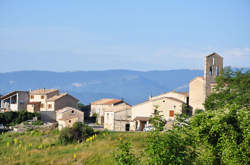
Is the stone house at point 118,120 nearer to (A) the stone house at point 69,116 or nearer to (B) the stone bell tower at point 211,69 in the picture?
(A) the stone house at point 69,116

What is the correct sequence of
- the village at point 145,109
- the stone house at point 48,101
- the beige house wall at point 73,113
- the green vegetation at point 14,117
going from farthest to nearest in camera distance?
the stone house at point 48,101 → the beige house wall at point 73,113 → the green vegetation at point 14,117 → the village at point 145,109

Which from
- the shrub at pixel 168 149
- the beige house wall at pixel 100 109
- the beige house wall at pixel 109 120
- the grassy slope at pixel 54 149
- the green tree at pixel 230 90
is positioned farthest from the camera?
the beige house wall at pixel 100 109

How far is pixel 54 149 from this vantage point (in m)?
37.8

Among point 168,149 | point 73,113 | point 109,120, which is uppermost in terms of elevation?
point 73,113

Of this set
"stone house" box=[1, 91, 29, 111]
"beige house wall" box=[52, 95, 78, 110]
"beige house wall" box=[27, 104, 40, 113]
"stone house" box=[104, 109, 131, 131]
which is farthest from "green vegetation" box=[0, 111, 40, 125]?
"stone house" box=[104, 109, 131, 131]

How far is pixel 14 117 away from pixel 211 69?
84.9 feet

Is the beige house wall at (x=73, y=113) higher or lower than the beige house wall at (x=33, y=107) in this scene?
lower

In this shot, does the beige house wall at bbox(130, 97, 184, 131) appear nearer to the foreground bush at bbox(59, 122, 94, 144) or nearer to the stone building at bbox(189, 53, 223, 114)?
the stone building at bbox(189, 53, 223, 114)

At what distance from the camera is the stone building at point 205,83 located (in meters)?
53.9

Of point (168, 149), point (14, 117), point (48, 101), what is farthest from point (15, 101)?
point (168, 149)

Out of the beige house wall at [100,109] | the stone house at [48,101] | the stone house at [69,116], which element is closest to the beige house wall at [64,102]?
the stone house at [48,101]

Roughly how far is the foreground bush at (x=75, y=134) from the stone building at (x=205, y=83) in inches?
666

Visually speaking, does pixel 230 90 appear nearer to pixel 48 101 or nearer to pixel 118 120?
pixel 118 120

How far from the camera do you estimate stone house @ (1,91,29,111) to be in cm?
6444
